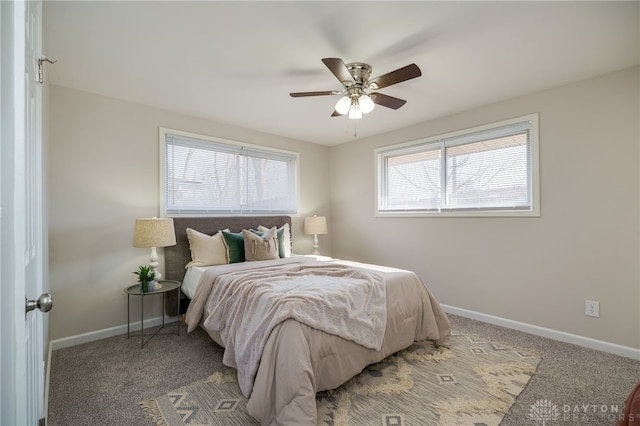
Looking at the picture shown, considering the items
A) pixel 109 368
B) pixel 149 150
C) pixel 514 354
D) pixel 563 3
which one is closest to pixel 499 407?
pixel 514 354

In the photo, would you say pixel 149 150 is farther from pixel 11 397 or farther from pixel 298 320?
pixel 11 397

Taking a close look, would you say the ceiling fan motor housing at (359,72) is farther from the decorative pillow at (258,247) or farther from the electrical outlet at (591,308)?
the electrical outlet at (591,308)

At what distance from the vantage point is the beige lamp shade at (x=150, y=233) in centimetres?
281

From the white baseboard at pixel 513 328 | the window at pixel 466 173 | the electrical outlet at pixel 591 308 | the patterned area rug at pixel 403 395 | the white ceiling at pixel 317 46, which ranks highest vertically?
the white ceiling at pixel 317 46

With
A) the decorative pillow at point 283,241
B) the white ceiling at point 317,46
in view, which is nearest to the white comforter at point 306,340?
the decorative pillow at point 283,241

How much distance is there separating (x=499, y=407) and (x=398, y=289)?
963 mm

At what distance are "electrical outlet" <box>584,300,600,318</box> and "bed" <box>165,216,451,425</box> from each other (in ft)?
4.28

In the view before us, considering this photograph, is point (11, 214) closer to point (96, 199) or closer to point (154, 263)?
point (154, 263)

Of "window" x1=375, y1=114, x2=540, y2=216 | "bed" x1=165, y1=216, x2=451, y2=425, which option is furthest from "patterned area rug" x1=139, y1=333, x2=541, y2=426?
"window" x1=375, y1=114, x2=540, y2=216

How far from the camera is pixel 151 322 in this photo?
3.24 metres

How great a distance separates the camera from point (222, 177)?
3.92m

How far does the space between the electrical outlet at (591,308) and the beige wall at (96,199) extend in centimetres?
430

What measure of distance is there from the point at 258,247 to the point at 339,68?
216 centimetres

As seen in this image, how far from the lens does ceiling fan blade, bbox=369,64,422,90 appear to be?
1990 millimetres
